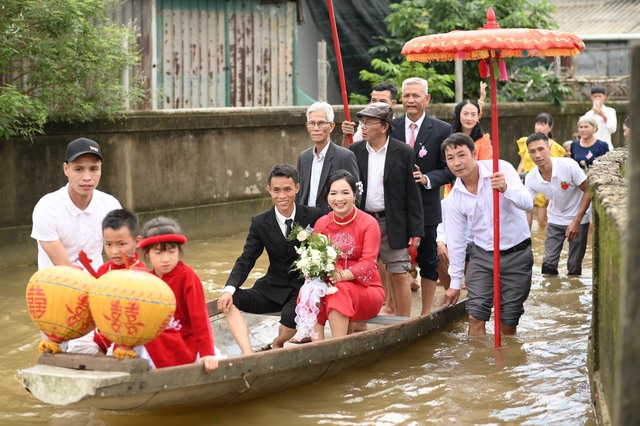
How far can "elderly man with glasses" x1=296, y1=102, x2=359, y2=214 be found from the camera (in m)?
8.02

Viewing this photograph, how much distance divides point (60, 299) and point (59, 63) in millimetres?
5596

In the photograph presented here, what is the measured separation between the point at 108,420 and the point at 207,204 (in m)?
6.83

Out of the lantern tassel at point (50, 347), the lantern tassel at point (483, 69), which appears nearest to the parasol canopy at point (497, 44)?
the lantern tassel at point (483, 69)

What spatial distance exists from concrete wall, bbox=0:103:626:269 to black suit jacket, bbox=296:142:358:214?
13.2ft

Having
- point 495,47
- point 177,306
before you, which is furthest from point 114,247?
point 495,47

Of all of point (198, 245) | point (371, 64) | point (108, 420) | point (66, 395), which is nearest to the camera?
point (66, 395)

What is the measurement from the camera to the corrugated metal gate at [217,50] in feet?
43.0

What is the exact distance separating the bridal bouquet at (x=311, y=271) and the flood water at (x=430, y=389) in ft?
1.54

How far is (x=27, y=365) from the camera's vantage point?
7.66 meters

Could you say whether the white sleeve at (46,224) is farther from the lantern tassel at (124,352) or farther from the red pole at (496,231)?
the red pole at (496,231)

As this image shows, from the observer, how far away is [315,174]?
8.20 m

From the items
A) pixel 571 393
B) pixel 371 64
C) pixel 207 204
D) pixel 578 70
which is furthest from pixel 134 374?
pixel 578 70

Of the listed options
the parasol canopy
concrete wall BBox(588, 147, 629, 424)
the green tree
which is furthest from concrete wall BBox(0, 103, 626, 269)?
concrete wall BBox(588, 147, 629, 424)

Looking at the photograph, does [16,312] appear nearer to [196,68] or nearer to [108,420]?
[108,420]
